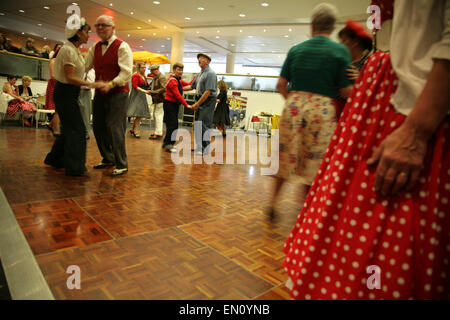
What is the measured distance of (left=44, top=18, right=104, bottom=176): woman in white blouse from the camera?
2.74 m

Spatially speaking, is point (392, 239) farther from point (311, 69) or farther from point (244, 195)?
point (244, 195)

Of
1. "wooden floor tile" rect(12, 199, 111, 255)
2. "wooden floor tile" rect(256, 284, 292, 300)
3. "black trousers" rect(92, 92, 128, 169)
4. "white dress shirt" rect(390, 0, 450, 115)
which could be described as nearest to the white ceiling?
"black trousers" rect(92, 92, 128, 169)

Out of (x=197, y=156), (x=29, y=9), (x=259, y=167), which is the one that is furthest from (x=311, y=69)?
(x=29, y=9)

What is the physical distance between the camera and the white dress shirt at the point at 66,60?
2.71m

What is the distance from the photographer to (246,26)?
1194 cm

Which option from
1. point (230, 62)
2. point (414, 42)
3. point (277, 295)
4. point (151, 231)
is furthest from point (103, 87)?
point (230, 62)

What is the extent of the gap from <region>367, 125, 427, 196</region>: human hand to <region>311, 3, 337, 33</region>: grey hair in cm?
155

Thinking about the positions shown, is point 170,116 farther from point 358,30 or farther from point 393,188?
point 393,188

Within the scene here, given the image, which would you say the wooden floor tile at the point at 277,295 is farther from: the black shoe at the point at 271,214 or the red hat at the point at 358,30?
the red hat at the point at 358,30

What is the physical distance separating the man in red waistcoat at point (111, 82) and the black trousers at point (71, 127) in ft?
0.94

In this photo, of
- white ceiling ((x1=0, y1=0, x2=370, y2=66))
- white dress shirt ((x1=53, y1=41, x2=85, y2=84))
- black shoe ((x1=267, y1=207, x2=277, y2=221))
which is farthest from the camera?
white ceiling ((x1=0, y1=0, x2=370, y2=66))

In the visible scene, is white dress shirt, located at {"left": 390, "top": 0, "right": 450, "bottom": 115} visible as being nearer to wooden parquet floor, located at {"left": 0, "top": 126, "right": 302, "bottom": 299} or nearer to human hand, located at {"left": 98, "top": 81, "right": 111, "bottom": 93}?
wooden parquet floor, located at {"left": 0, "top": 126, "right": 302, "bottom": 299}

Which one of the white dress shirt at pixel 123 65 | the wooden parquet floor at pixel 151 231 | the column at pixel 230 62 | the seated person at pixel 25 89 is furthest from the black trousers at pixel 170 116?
the column at pixel 230 62

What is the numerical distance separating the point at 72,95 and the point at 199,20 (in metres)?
10.6
